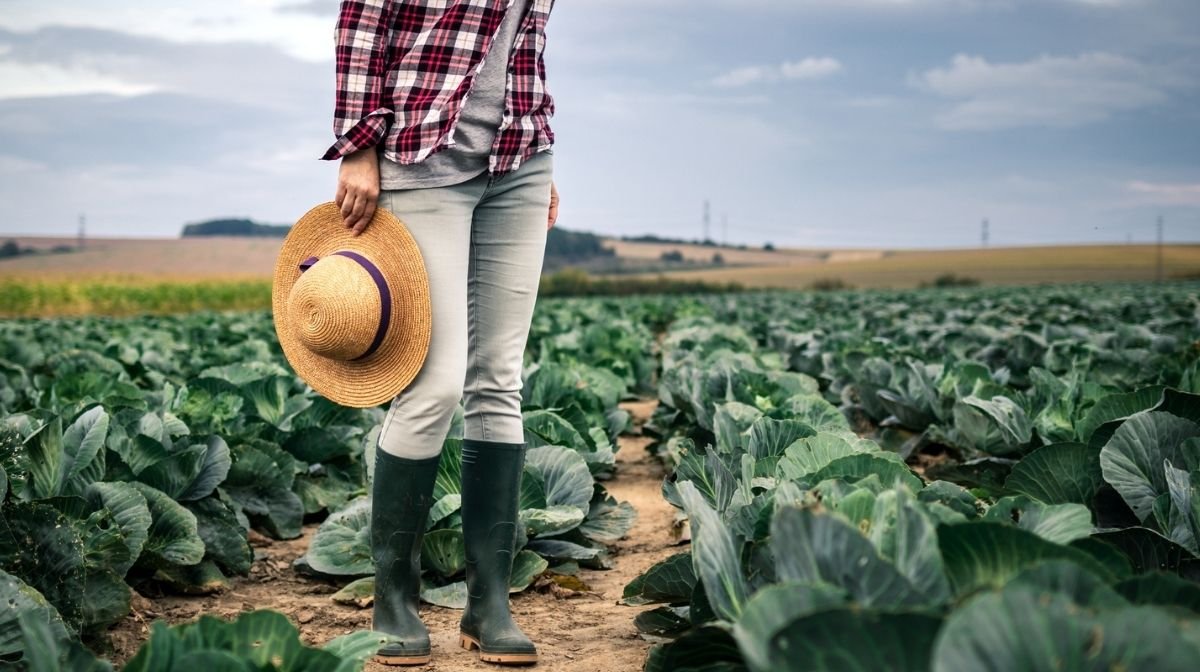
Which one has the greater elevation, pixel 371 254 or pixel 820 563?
pixel 371 254

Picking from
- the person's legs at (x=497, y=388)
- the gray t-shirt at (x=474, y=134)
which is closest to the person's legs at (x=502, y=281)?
the person's legs at (x=497, y=388)

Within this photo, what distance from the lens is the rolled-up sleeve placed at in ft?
8.30

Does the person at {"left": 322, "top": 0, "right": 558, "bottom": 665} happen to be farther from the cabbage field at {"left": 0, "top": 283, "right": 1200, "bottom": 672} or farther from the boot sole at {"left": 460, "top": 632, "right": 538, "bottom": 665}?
the cabbage field at {"left": 0, "top": 283, "right": 1200, "bottom": 672}

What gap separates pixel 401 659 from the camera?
2.74 metres

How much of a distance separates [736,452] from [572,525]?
26.0 inches

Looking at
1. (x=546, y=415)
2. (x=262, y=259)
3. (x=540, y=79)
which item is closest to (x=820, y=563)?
(x=540, y=79)

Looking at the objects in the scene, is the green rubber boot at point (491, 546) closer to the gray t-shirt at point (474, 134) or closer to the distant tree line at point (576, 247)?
the gray t-shirt at point (474, 134)

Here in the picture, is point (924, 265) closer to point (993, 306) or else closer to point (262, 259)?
point (262, 259)

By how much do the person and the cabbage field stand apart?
1.66ft

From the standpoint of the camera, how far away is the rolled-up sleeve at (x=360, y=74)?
99.7 inches

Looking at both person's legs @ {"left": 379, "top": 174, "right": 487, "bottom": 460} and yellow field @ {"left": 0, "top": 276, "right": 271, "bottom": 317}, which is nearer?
person's legs @ {"left": 379, "top": 174, "right": 487, "bottom": 460}

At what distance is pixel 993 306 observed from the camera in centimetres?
1994

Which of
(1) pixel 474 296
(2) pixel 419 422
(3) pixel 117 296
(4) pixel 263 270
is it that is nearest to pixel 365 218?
(1) pixel 474 296

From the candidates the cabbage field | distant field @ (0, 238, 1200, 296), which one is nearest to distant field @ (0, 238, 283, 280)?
distant field @ (0, 238, 1200, 296)
